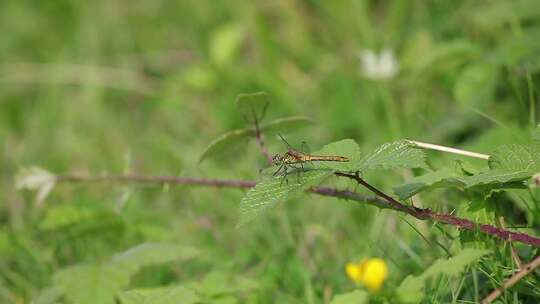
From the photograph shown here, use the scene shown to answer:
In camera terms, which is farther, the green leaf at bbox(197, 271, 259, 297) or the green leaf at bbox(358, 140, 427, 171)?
the green leaf at bbox(197, 271, 259, 297)

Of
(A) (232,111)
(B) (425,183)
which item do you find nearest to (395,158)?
(B) (425,183)

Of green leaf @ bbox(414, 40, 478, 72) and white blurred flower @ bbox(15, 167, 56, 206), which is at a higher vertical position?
green leaf @ bbox(414, 40, 478, 72)

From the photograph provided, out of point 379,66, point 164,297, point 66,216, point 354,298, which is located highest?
point 379,66

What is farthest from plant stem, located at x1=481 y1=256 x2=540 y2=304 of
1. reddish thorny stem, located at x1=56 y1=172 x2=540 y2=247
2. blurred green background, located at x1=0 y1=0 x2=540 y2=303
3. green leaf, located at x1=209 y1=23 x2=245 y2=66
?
green leaf, located at x1=209 y1=23 x2=245 y2=66

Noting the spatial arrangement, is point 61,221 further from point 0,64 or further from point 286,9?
point 0,64

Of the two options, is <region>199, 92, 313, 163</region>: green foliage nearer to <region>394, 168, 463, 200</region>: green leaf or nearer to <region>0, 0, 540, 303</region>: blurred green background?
<region>0, 0, 540, 303</region>: blurred green background

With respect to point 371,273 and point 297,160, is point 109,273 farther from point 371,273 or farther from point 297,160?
point 371,273

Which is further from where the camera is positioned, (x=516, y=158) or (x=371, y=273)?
(x=516, y=158)
